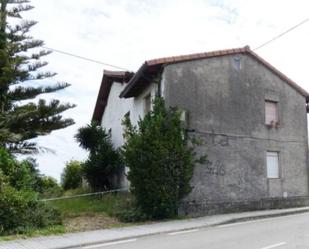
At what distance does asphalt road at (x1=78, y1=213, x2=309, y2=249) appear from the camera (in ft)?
34.1

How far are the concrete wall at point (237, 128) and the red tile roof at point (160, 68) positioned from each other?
198mm

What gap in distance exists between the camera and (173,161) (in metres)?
15.8

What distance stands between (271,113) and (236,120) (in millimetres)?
2503

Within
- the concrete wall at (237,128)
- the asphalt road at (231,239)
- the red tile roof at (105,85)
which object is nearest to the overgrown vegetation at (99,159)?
the red tile roof at (105,85)

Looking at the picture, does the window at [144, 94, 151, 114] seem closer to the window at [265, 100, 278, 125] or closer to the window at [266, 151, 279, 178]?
the window at [265, 100, 278, 125]

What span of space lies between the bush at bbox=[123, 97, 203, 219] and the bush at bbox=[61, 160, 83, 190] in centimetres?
1591

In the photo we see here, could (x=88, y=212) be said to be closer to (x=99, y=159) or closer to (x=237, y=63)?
(x=99, y=159)

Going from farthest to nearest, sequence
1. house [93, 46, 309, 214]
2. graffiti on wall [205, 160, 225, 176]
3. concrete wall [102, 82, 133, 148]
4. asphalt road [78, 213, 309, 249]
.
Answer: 1. concrete wall [102, 82, 133, 148]
2. graffiti on wall [205, 160, 225, 176]
3. house [93, 46, 309, 214]
4. asphalt road [78, 213, 309, 249]

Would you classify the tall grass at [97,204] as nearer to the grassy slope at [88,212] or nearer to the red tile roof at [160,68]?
the grassy slope at [88,212]

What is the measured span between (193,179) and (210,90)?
349 centimetres

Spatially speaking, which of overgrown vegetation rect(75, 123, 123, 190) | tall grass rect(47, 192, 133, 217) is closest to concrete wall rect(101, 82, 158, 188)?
overgrown vegetation rect(75, 123, 123, 190)

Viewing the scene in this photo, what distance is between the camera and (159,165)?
15.6 metres

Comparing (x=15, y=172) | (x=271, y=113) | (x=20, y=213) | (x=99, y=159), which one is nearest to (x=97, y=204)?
(x=99, y=159)

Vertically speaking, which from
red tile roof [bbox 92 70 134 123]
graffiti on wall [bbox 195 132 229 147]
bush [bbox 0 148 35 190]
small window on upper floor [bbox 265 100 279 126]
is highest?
red tile roof [bbox 92 70 134 123]
